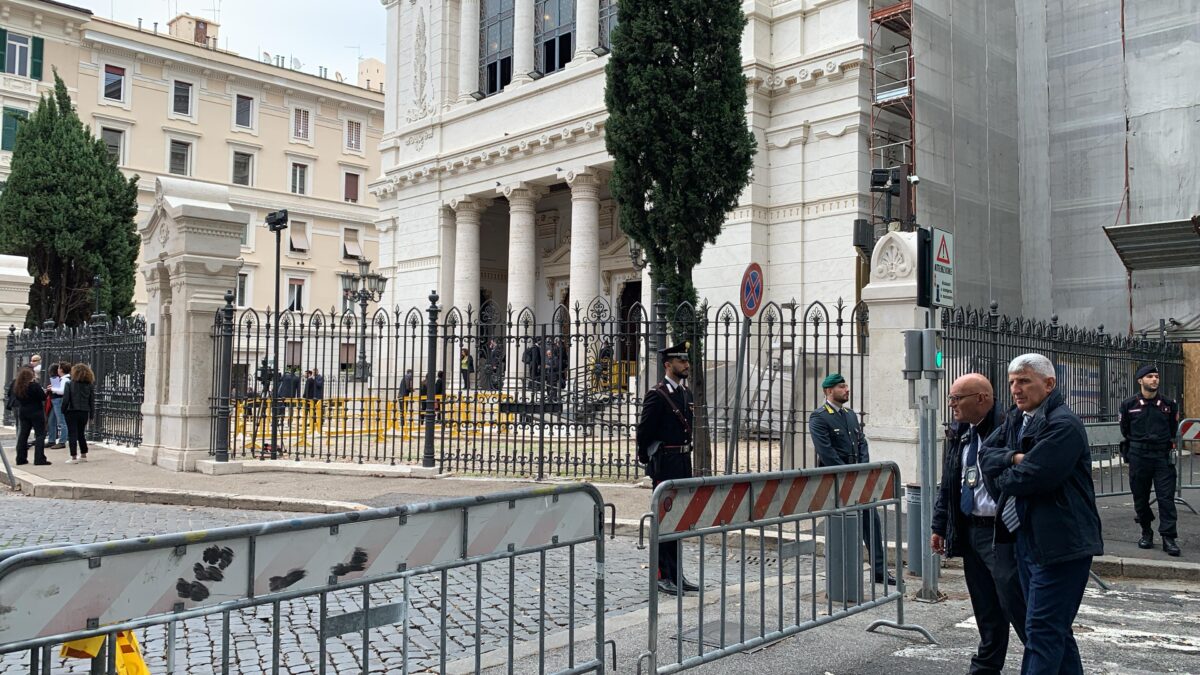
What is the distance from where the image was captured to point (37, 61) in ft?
129

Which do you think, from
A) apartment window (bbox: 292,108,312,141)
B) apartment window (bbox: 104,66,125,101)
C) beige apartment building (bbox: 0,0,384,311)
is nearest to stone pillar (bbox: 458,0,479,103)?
beige apartment building (bbox: 0,0,384,311)

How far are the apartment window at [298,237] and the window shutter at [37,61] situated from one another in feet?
40.7

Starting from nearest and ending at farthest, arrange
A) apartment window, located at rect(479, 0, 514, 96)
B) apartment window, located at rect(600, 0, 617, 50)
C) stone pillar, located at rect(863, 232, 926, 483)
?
stone pillar, located at rect(863, 232, 926, 483)
apartment window, located at rect(600, 0, 617, 50)
apartment window, located at rect(479, 0, 514, 96)

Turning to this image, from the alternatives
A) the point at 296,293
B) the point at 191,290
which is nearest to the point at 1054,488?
the point at 191,290

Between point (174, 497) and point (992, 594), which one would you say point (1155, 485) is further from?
point (174, 497)

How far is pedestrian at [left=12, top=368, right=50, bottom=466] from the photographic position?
48.4 feet

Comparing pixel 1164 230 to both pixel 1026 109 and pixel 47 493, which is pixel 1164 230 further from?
pixel 47 493

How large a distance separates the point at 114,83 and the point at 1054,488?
152 feet

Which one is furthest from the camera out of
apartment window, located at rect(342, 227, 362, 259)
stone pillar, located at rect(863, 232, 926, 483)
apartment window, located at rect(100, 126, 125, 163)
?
apartment window, located at rect(342, 227, 362, 259)

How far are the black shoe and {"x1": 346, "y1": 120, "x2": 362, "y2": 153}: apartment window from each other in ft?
152

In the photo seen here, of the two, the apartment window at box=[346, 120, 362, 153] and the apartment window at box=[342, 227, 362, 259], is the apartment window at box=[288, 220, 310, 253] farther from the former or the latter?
the apartment window at box=[346, 120, 362, 153]

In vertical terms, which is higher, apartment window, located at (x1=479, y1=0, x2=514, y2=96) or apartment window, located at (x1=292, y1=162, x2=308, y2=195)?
apartment window, located at (x1=479, y1=0, x2=514, y2=96)

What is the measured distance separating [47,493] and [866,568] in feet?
34.9

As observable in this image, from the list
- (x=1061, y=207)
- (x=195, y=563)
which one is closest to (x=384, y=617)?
(x=195, y=563)
